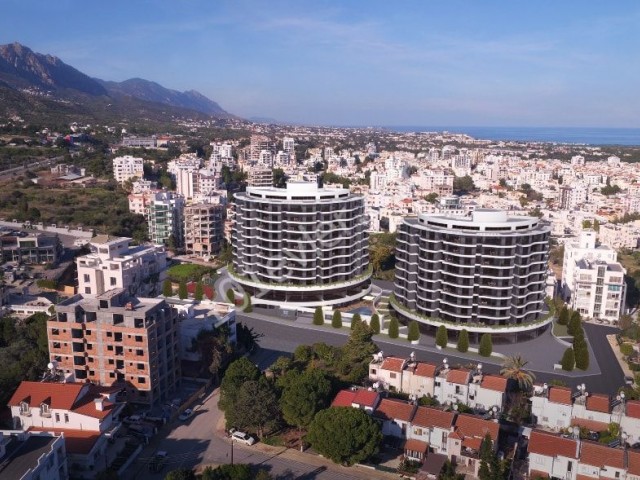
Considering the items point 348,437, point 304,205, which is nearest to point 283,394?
point 348,437

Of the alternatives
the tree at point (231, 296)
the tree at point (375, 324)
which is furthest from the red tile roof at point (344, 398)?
the tree at point (231, 296)

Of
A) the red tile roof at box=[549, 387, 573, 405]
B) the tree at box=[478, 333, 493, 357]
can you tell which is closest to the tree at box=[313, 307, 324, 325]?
the tree at box=[478, 333, 493, 357]

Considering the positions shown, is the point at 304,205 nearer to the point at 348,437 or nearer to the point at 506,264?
the point at 506,264

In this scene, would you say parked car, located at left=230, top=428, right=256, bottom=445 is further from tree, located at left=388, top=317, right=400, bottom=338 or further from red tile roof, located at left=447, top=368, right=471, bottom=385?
tree, located at left=388, top=317, right=400, bottom=338

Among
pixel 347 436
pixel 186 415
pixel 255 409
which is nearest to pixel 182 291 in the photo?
pixel 186 415

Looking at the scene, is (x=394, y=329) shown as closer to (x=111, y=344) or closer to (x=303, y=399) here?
(x=303, y=399)
